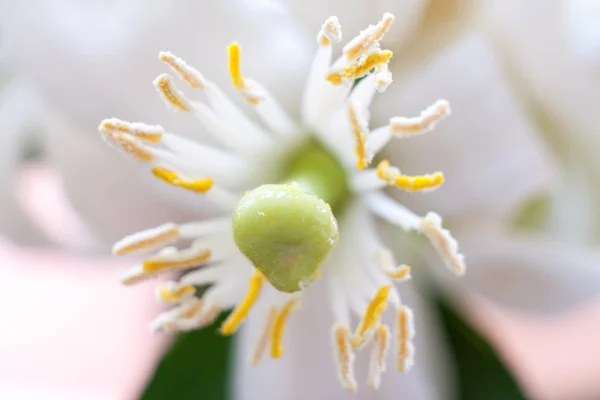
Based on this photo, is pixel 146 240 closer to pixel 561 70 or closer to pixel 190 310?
pixel 190 310

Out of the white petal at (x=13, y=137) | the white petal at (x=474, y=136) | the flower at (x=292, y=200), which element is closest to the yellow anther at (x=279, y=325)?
the flower at (x=292, y=200)

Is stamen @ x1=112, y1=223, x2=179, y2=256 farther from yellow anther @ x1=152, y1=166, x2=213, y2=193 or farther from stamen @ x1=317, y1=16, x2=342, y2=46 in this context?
stamen @ x1=317, y1=16, x2=342, y2=46

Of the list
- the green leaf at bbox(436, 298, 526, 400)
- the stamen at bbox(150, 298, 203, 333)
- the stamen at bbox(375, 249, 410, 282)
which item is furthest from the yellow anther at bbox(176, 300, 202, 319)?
the green leaf at bbox(436, 298, 526, 400)

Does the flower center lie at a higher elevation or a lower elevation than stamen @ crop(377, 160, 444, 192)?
higher

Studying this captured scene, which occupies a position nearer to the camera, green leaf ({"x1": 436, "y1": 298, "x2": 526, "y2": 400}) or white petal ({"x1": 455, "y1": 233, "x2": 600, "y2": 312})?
white petal ({"x1": 455, "y1": 233, "x2": 600, "y2": 312})

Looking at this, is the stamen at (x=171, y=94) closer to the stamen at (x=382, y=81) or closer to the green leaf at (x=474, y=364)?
the stamen at (x=382, y=81)

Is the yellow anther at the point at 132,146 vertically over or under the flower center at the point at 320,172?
under

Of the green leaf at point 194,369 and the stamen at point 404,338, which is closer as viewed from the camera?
the stamen at point 404,338

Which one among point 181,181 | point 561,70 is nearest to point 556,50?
point 561,70

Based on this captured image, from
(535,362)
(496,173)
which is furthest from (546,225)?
(535,362)
